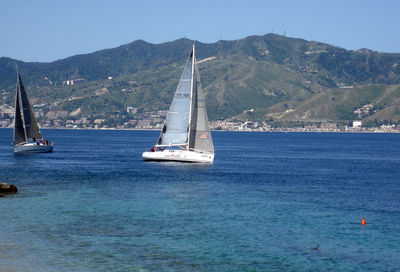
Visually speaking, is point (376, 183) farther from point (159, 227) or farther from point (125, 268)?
point (125, 268)

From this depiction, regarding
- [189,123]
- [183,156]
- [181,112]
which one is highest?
[181,112]

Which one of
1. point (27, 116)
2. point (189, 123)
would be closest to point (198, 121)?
point (189, 123)

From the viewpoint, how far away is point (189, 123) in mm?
84938

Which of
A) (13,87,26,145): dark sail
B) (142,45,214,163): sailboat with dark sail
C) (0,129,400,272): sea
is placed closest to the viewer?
(0,129,400,272): sea

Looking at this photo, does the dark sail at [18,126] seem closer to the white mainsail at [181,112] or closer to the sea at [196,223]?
the white mainsail at [181,112]

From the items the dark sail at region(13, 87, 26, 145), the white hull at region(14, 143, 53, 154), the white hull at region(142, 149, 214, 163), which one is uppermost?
the dark sail at region(13, 87, 26, 145)

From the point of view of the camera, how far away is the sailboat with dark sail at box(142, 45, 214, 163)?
85.2 m

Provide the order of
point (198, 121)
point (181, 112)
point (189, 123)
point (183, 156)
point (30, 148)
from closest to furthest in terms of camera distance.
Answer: point (189, 123)
point (198, 121)
point (181, 112)
point (183, 156)
point (30, 148)

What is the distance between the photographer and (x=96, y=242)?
3566cm

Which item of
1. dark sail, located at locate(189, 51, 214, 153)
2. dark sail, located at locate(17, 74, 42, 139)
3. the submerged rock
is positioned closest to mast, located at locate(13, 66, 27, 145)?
dark sail, located at locate(17, 74, 42, 139)

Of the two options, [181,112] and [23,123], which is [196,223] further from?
[23,123]

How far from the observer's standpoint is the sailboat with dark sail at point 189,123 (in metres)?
85.2

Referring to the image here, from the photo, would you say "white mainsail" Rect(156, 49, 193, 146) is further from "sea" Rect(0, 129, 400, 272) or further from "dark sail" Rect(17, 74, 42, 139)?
"dark sail" Rect(17, 74, 42, 139)

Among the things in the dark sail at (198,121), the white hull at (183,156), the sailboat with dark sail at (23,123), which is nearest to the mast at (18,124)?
the sailboat with dark sail at (23,123)
